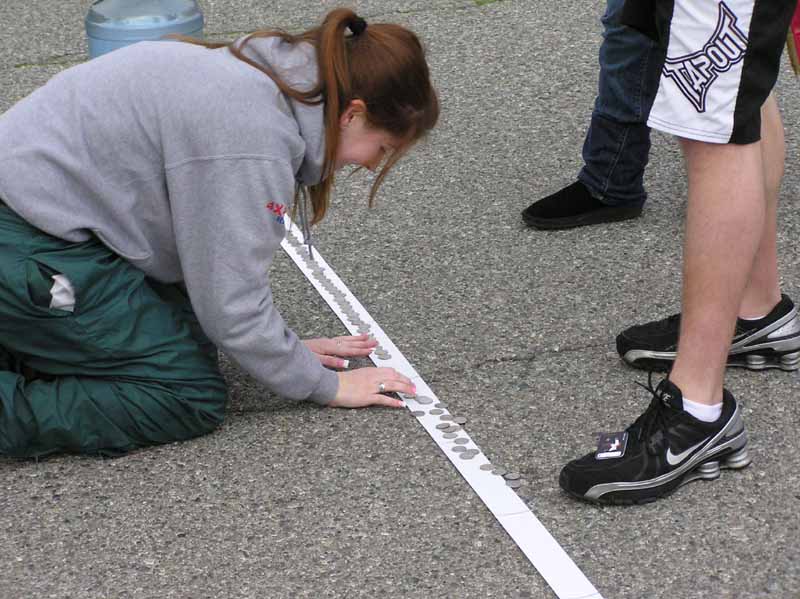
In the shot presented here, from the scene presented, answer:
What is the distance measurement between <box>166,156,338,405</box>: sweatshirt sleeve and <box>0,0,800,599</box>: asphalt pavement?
23cm

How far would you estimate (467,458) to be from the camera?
8.52ft

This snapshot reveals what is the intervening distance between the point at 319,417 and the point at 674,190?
1580mm

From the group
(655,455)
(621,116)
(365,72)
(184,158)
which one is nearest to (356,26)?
(365,72)

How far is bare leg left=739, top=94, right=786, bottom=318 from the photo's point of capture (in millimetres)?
2695

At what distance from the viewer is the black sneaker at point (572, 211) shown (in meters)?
3.58

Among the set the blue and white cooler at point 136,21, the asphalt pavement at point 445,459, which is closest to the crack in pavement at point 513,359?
the asphalt pavement at point 445,459

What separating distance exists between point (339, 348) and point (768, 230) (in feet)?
3.35

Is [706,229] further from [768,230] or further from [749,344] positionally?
[749,344]

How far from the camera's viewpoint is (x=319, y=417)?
275 cm

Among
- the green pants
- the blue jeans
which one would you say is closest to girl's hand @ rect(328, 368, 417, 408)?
the green pants

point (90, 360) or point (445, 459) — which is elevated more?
point (90, 360)

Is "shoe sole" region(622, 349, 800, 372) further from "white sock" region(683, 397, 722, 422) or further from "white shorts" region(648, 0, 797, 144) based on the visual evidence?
"white shorts" region(648, 0, 797, 144)

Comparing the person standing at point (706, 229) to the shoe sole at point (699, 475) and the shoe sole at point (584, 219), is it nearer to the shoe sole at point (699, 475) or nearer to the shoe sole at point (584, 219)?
the shoe sole at point (699, 475)

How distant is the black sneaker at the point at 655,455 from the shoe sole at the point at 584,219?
120 centimetres
